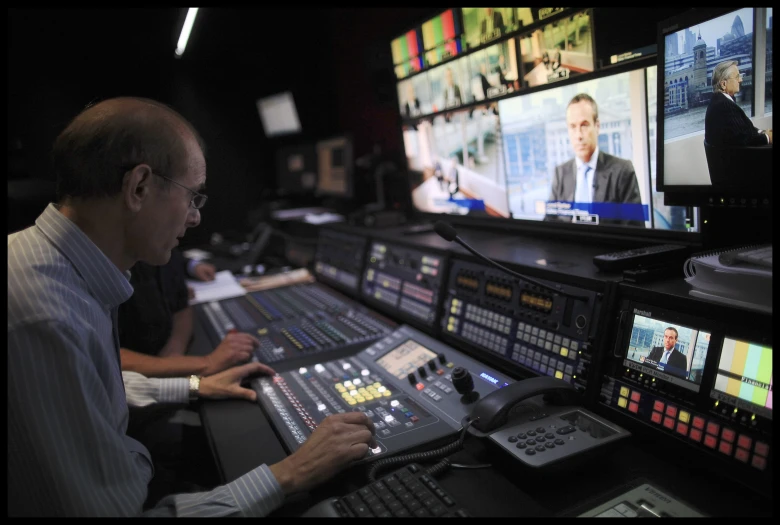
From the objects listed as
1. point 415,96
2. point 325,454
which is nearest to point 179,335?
point 325,454

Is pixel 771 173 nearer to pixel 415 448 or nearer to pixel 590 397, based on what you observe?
pixel 590 397

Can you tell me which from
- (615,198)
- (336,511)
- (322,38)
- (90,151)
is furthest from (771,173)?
(322,38)

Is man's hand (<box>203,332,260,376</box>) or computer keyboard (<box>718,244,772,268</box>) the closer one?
computer keyboard (<box>718,244,772,268</box>)

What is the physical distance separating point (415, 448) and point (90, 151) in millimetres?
811

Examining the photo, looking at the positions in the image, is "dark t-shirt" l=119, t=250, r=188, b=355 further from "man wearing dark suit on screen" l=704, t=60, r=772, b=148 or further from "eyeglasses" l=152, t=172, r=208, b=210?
"man wearing dark suit on screen" l=704, t=60, r=772, b=148

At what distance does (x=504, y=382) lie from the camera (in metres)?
1.14

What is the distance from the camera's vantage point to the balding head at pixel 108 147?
901mm

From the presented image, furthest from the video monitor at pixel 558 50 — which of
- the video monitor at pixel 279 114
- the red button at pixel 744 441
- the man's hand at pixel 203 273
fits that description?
the video monitor at pixel 279 114

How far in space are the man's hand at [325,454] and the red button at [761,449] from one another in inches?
24.5

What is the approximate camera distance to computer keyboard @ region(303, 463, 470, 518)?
0.78m

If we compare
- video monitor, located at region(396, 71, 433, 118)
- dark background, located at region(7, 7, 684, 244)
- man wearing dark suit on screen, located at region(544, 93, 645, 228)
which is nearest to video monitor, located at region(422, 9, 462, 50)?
video monitor, located at region(396, 71, 433, 118)

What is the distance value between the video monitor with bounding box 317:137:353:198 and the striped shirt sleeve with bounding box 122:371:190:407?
A: 5.94 ft

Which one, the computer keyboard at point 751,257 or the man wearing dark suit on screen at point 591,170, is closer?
the computer keyboard at point 751,257

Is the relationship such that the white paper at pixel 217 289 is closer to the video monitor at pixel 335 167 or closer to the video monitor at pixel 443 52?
the video monitor at pixel 335 167
